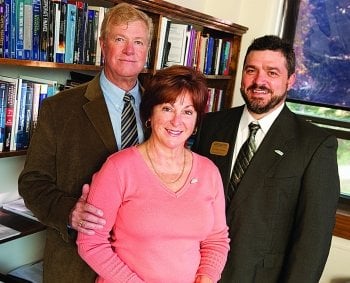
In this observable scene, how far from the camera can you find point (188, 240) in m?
1.30

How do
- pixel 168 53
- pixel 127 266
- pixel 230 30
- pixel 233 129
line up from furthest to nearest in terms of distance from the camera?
pixel 230 30
pixel 168 53
pixel 233 129
pixel 127 266

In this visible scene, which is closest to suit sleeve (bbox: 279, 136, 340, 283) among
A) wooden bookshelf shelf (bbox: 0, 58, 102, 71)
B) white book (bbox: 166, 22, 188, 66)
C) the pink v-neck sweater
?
the pink v-neck sweater

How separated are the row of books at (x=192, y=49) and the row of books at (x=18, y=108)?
2.62 feet

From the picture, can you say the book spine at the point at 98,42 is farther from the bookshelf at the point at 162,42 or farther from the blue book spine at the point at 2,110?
the blue book spine at the point at 2,110

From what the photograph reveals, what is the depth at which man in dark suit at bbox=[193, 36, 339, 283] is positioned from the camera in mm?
1577

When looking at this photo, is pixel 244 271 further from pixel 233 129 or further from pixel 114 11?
pixel 114 11

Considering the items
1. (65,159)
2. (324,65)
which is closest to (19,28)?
(65,159)

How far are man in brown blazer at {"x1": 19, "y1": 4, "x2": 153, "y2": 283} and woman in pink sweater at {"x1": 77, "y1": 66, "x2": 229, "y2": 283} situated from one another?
165 mm

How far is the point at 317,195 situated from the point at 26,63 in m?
1.18

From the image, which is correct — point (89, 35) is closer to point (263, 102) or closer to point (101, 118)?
point (101, 118)

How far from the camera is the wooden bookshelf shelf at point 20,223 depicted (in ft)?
6.06

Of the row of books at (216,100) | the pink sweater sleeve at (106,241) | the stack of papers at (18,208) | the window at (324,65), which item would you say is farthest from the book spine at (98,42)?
the window at (324,65)

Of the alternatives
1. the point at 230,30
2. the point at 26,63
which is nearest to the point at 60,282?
the point at 26,63

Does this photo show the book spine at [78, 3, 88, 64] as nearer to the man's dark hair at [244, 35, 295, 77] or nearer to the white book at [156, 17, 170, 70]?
the white book at [156, 17, 170, 70]
